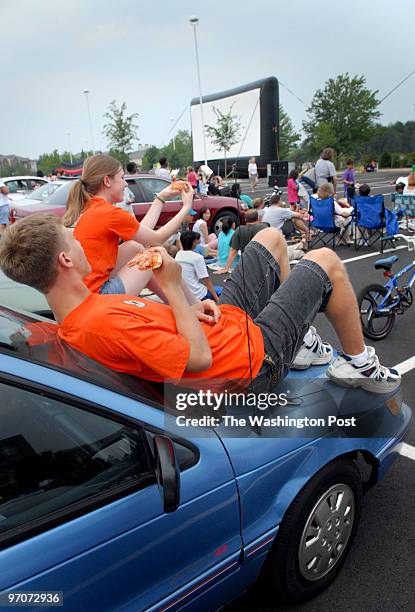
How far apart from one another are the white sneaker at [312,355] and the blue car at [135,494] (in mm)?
528

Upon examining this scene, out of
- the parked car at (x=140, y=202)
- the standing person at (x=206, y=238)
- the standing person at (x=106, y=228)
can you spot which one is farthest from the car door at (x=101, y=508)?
the standing person at (x=206, y=238)

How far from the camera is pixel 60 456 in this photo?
1568mm

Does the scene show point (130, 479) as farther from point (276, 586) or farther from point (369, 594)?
point (369, 594)

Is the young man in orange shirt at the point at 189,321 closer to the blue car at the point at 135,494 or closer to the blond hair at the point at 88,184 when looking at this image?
the blue car at the point at 135,494

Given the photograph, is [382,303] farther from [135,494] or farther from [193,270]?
[135,494]

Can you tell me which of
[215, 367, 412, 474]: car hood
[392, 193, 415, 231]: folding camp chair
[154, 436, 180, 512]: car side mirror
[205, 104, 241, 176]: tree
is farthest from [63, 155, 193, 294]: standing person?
[392, 193, 415, 231]: folding camp chair

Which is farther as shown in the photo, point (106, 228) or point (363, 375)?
point (106, 228)

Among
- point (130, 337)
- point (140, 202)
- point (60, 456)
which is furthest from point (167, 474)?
point (140, 202)

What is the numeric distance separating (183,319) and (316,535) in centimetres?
110

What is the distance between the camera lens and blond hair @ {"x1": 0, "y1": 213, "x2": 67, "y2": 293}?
1.83 metres

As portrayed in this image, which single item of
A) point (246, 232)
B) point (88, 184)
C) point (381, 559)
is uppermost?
point (88, 184)

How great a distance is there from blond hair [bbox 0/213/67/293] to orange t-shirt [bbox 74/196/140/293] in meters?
1.04

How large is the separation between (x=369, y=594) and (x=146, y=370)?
1.44m

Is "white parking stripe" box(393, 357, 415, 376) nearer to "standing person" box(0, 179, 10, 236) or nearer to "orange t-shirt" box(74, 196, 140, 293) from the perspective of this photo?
"orange t-shirt" box(74, 196, 140, 293)
